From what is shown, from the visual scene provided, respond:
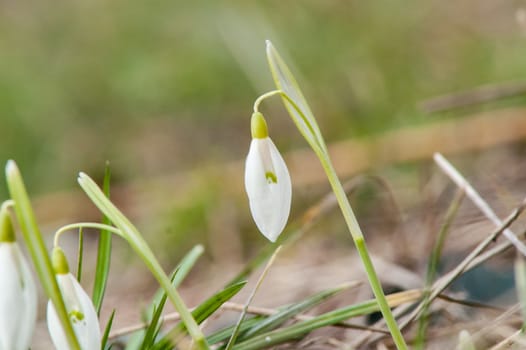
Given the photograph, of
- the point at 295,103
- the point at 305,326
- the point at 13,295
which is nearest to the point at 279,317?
the point at 305,326

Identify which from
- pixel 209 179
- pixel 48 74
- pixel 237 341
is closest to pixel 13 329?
pixel 237 341

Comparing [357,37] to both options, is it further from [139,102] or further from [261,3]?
[139,102]

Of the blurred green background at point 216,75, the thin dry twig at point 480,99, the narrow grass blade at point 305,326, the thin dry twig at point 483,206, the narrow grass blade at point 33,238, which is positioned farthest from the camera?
the blurred green background at point 216,75

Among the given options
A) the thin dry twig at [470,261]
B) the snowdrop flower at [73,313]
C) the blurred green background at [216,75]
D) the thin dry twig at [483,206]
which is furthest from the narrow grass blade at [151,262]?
the blurred green background at [216,75]

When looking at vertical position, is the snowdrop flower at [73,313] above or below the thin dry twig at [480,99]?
above

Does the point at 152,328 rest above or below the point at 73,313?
below

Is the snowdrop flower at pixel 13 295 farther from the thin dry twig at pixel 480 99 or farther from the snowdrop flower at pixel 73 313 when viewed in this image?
the thin dry twig at pixel 480 99

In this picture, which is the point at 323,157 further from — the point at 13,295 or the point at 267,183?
the point at 13,295
